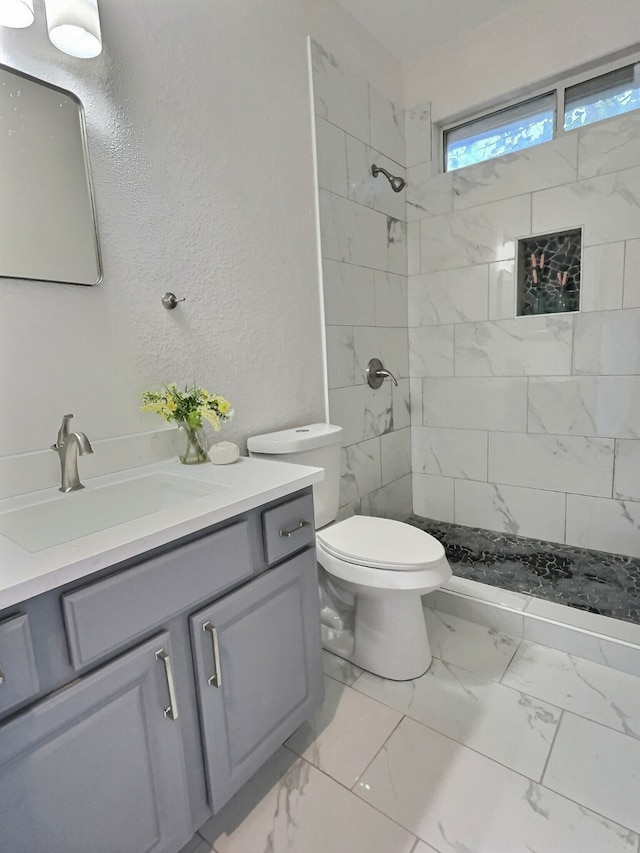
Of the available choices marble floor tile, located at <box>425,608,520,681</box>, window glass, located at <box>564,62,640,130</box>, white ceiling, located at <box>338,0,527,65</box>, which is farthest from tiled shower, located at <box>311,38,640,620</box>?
marble floor tile, located at <box>425,608,520,681</box>

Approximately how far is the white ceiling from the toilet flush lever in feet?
5.13

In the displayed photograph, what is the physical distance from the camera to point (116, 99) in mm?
1280

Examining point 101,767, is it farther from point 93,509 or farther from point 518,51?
point 518,51

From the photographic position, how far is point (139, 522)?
35.6 inches

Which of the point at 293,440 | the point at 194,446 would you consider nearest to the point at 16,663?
the point at 194,446

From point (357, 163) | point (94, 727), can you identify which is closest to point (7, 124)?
point (94, 727)

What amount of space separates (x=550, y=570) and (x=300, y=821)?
4.84 feet

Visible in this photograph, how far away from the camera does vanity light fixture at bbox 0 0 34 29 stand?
40.4 inches

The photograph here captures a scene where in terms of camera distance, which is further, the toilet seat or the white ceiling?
the white ceiling

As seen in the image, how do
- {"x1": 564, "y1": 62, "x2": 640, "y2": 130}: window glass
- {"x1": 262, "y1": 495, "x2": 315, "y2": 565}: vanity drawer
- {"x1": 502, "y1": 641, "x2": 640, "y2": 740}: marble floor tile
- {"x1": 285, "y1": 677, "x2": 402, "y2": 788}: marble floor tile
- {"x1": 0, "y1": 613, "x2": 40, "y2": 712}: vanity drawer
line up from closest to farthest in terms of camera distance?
{"x1": 0, "y1": 613, "x2": 40, "y2": 712}: vanity drawer < {"x1": 262, "y1": 495, "x2": 315, "y2": 565}: vanity drawer < {"x1": 285, "y1": 677, "x2": 402, "y2": 788}: marble floor tile < {"x1": 502, "y1": 641, "x2": 640, "y2": 740}: marble floor tile < {"x1": 564, "y1": 62, "x2": 640, "y2": 130}: window glass

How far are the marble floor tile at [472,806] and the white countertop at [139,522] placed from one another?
0.85 m

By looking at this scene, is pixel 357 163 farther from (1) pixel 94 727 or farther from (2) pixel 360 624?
(1) pixel 94 727

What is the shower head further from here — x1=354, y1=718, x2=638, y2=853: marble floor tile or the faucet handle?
x1=354, y1=718, x2=638, y2=853: marble floor tile

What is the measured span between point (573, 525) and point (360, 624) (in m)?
1.27
